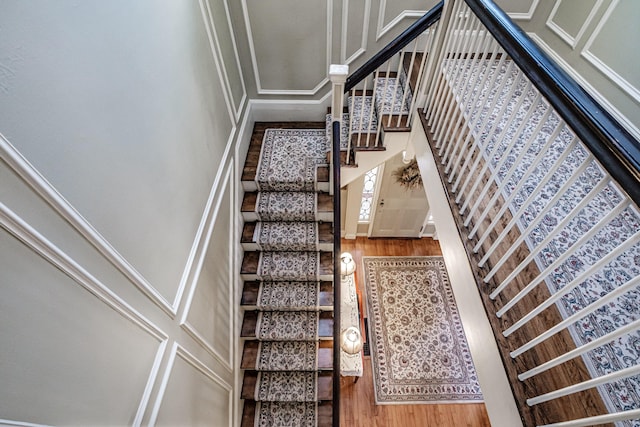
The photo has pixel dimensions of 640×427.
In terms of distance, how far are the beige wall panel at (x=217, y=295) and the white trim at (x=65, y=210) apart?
0.58 metres

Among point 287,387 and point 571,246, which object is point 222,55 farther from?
point 287,387

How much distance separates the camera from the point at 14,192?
2.13 ft

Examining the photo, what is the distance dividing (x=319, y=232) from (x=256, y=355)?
44.5 inches

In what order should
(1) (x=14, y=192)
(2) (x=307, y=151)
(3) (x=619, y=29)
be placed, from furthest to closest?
(2) (x=307, y=151) → (3) (x=619, y=29) → (1) (x=14, y=192)

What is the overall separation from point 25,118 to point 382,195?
386 centimetres

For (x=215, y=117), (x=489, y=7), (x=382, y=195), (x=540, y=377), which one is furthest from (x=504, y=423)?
(x=382, y=195)

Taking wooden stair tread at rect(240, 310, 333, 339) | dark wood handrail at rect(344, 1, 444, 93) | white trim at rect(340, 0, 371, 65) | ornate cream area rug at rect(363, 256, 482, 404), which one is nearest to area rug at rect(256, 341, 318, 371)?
wooden stair tread at rect(240, 310, 333, 339)

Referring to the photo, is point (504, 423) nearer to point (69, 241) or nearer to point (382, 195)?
point (69, 241)

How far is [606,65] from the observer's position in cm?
207

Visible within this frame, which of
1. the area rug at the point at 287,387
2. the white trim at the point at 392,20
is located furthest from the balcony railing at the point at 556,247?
the area rug at the point at 287,387

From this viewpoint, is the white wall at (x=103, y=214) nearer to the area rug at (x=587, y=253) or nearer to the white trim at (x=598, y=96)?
the area rug at (x=587, y=253)

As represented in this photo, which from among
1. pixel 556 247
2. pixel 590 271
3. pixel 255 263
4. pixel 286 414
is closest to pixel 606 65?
pixel 556 247

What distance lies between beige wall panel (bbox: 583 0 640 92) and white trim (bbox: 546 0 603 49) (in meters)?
0.10

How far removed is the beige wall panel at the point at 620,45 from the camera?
187 cm
